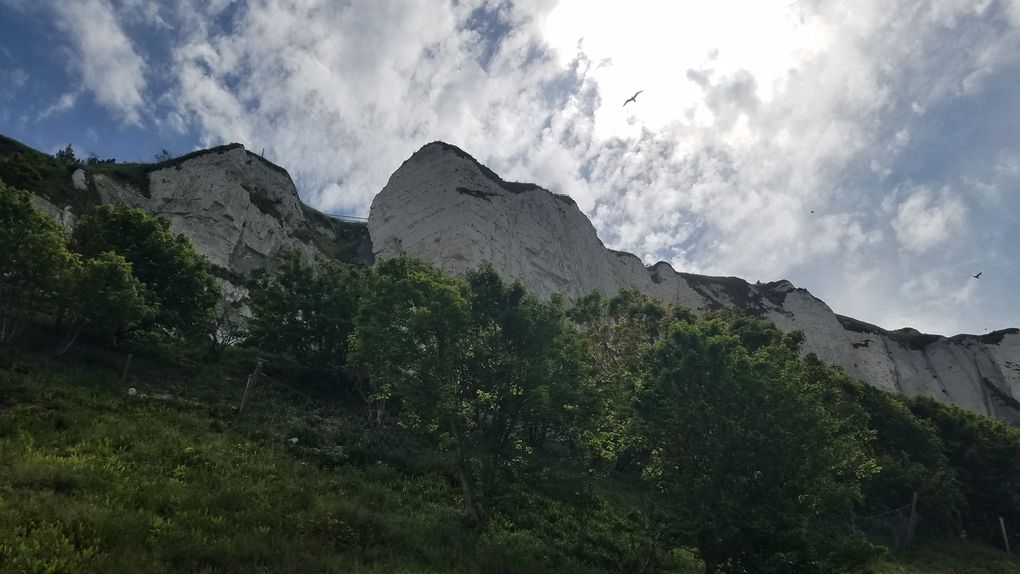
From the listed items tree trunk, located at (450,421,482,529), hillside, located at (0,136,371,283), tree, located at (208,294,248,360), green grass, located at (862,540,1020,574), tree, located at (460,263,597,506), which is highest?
hillside, located at (0,136,371,283)

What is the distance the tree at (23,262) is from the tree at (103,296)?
0.84 m

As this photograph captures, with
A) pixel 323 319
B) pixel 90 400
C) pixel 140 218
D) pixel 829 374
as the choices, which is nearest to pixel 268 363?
pixel 323 319

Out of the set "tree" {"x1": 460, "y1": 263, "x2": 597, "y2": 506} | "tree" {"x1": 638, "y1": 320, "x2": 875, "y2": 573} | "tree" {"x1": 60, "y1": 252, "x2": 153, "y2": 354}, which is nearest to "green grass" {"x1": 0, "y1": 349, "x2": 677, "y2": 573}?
"tree" {"x1": 60, "y1": 252, "x2": 153, "y2": 354}

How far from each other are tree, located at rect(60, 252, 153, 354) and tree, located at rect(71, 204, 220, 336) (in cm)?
436

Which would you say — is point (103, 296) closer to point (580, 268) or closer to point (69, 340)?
point (69, 340)

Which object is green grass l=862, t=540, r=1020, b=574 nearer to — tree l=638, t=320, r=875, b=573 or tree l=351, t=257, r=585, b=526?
tree l=638, t=320, r=875, b=573

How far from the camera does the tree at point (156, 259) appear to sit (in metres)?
28.2

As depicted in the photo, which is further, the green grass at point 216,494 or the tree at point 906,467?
the tree at point 906,467

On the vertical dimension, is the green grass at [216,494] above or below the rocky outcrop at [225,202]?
below

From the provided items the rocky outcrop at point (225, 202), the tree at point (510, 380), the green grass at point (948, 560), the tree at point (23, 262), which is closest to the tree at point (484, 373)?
the tree at point (510, 380)

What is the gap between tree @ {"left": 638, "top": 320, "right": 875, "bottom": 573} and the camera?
14.6 meters

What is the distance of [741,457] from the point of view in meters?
15.9

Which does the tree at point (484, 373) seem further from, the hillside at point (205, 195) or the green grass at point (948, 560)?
the hillside at point (205, 195)

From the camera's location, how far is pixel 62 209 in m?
39.4
